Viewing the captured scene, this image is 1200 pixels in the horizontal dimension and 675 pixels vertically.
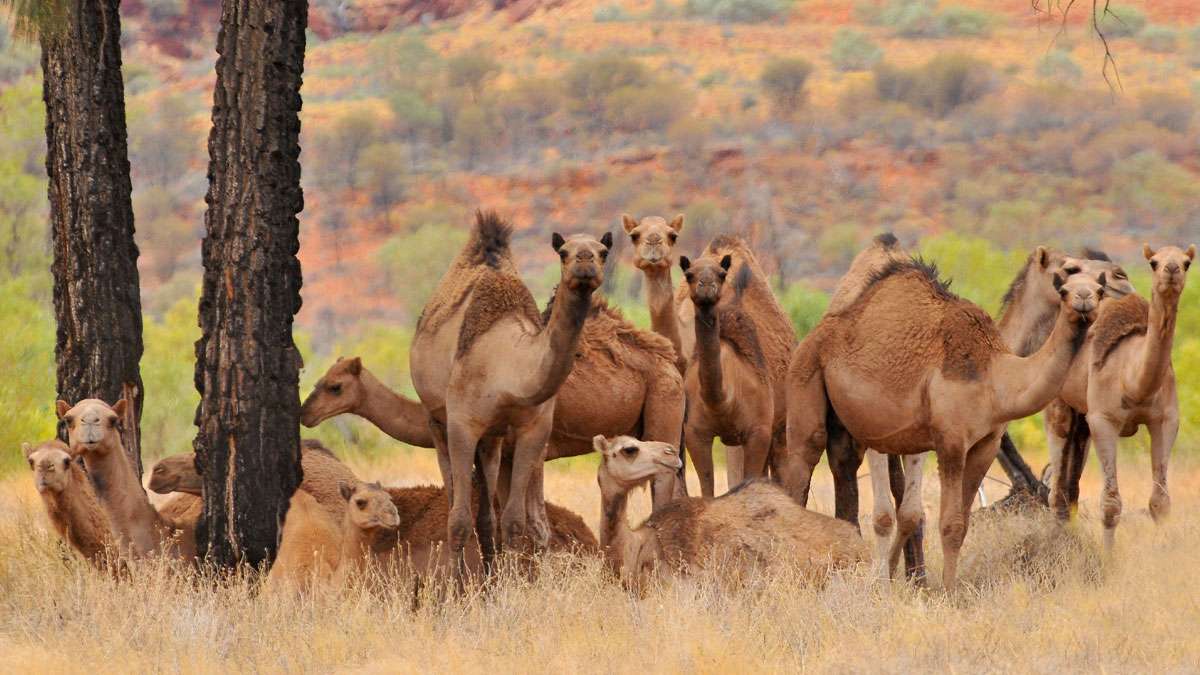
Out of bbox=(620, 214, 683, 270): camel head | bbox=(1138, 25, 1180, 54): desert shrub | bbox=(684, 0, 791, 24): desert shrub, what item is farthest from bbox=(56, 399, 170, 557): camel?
bbox=(684, 0, 791, 24): desert shrub

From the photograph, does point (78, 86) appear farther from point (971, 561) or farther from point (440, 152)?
point (440, 152)

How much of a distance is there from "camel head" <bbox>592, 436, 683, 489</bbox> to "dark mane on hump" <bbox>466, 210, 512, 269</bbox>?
6.80 feet

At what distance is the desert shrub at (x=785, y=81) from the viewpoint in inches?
2106

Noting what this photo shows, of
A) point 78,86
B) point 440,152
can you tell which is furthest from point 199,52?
point 78,86

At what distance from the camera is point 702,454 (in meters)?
11.6

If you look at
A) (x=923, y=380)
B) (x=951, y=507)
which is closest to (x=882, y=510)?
(x=951, y=507)

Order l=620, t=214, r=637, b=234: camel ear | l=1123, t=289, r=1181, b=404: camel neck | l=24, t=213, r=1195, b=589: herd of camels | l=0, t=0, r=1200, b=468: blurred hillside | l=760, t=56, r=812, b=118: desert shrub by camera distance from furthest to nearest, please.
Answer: l=760, t=56, r=812, b=118: desert shrub, l=0, t=0, r=1200, b=468: blurred hillside, l=620, t=214, r=637, b=234: camel ear, l=1123, t=289, r=1181, b=404: camel neck, l=24, t=213, r=1195, b=589: herd of camels

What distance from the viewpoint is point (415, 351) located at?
10836mm

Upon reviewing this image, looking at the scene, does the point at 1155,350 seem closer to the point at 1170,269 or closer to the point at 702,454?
the point at 1170,269

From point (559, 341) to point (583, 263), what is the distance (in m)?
0.59

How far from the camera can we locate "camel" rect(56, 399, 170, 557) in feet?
30.2

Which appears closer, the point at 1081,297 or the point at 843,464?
the point at 1081,297

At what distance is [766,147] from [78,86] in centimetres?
4243

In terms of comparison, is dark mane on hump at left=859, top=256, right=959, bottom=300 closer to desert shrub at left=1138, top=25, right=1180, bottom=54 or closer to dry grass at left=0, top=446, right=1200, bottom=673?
dry grass at left=0, top=446, right=1200, bottom=673
